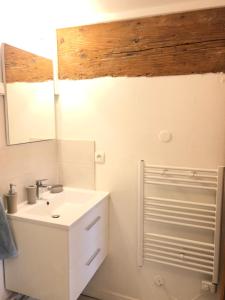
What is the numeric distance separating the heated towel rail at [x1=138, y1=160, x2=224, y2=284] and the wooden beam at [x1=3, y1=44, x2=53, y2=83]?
1.04m

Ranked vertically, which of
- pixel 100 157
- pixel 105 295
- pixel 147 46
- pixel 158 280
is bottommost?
pixel 105 295

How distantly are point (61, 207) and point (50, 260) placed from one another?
47 centimetres

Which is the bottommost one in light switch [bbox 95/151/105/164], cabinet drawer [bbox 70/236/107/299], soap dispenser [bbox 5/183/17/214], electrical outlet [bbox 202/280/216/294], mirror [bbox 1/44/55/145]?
electrical outlet [bbox 202/280/216/294]

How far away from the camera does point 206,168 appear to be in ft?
5.73

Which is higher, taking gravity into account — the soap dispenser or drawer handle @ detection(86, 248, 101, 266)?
the soap dispenser

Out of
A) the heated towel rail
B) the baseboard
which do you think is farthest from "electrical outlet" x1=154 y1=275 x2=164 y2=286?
the baseboard

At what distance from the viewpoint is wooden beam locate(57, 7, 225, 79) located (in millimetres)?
1644

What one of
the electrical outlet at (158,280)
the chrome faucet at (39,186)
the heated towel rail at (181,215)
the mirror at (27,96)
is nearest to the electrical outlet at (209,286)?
the heated towel rail at (181,215)

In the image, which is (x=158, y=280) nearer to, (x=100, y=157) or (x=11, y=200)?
(x=100, y=157)

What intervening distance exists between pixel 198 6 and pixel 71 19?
950 mm

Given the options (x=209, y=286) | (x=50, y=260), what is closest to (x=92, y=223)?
(x=50, y=260)

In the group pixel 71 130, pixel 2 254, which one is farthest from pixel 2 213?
pixel 71 130

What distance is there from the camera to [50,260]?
1.53 meters

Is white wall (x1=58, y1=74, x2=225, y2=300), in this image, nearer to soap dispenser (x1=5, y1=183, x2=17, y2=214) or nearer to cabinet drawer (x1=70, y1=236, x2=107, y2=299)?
cabinet drawer (x1=70, y1=236, x2=107, y2=299)
